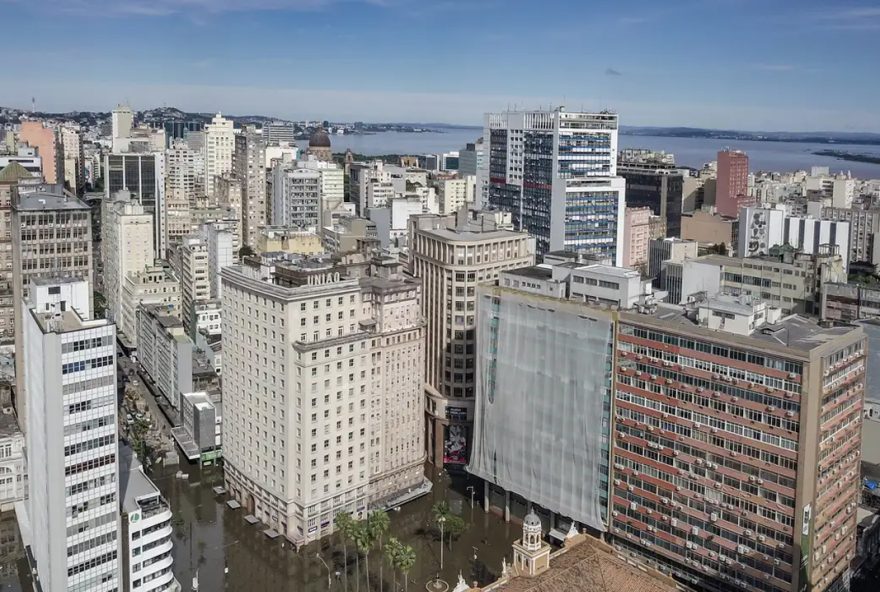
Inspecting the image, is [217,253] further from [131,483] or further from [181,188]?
[181,188]

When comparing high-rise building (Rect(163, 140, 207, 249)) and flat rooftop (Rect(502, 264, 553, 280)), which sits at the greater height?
high-rise building (Rect(163, 140, 207, 249))

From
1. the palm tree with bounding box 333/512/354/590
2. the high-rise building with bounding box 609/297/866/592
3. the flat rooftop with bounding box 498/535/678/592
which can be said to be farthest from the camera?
the palm tree with bounding box 333/512/354/590

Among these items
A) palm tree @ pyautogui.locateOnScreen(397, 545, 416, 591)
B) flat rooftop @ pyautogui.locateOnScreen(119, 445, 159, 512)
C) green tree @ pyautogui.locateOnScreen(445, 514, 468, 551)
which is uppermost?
flat rooftop @ pyautogui.locateOnScreen(119, 445, 159, 512)

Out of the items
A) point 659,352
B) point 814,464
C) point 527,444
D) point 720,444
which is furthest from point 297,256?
point 814,464

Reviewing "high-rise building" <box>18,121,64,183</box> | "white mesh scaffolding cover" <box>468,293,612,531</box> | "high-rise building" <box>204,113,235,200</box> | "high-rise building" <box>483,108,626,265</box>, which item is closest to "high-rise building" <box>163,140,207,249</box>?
"high-rise building" <box>204,113,235,200</box>

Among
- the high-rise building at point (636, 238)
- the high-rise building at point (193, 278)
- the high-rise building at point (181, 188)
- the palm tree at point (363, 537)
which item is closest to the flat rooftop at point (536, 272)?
the palm tree at point (363, 537)

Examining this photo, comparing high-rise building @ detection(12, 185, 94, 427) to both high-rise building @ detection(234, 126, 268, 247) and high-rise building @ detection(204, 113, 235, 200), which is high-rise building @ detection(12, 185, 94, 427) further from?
high-rise building @ detection(204, 113, 235, 200)

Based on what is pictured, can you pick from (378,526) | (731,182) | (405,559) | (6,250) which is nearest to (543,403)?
(378,526)

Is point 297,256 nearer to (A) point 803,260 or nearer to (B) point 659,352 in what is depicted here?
(B) point 659,352
